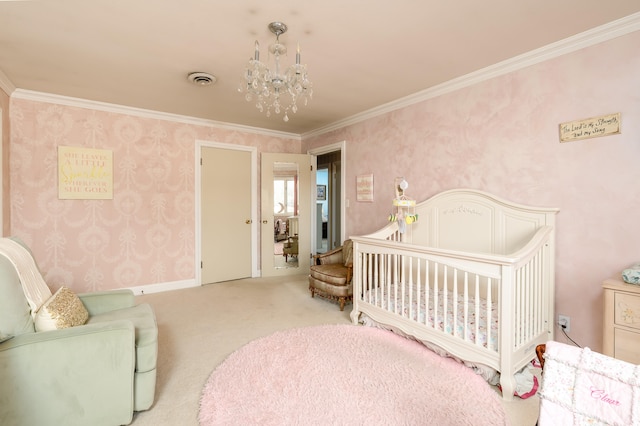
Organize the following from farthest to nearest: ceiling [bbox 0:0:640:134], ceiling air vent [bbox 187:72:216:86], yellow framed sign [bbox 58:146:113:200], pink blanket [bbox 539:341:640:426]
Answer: yellow framed sign [bbox 58:146:113:200], ceiling air vent [bbox 187:72:216:86], ceiling [bbox 0:0:640:134], pink blanket [bbox 539:341:640:426]

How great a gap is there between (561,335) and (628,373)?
1.84m

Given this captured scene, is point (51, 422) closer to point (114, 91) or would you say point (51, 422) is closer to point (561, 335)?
point (114, 91)

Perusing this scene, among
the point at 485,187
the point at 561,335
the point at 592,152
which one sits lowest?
the point at 561,335

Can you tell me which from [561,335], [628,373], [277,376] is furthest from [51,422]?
[561,335]

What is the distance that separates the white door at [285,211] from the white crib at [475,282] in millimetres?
2012

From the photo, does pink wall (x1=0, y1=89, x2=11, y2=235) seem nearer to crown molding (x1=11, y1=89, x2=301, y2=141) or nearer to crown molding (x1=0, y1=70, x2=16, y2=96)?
crown molding (x1=0, y1=70, x2=16, y2=96)

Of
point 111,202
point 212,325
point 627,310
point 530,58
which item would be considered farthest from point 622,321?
point 111,202

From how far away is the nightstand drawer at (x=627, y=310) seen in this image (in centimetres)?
155

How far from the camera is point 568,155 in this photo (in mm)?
2158

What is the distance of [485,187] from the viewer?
103 inches

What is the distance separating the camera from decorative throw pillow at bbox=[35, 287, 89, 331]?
149 cm

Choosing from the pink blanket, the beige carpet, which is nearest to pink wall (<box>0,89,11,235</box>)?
the beige carpet

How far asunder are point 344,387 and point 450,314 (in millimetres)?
944

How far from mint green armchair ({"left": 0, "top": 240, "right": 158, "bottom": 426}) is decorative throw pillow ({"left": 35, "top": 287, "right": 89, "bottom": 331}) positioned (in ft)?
0.15
